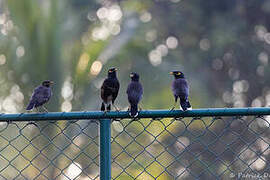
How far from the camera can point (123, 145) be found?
1139cm

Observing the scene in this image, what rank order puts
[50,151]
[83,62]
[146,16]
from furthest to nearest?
[146,16] → [83,62] → [50,151]

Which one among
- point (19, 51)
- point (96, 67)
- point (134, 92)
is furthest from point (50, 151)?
point (134, 92)

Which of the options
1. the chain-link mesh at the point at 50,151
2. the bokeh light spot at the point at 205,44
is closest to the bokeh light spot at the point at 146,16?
the bokeh light spot at the point at 205,44

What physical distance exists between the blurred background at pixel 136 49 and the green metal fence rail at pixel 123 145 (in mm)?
507

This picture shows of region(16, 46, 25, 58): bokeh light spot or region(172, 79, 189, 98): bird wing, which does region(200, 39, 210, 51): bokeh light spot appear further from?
region(172, 79, 189, 98): bird wing

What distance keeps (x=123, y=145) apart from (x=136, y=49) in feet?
6.95

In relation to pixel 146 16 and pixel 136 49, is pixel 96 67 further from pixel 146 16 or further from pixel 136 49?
pixel 146 16

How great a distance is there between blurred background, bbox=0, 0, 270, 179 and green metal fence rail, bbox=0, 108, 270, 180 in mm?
507

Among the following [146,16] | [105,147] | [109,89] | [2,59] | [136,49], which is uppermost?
[146,16]

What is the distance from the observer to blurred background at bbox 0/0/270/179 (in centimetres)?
950

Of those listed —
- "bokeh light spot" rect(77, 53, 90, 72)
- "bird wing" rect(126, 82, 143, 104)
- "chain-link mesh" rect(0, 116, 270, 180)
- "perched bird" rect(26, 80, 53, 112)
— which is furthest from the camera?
"bokeh light spot" rect(77, 53, 90, 72)

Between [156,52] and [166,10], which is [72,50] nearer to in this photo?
[156,52]

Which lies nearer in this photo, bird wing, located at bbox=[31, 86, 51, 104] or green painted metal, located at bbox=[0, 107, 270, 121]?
green painted metal, located at bbox=[0, 107, 270, 121]

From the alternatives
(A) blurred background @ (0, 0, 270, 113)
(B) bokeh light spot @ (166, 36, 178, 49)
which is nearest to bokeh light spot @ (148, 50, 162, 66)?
(A) blurred background @ (0, 0, 270, 113)
